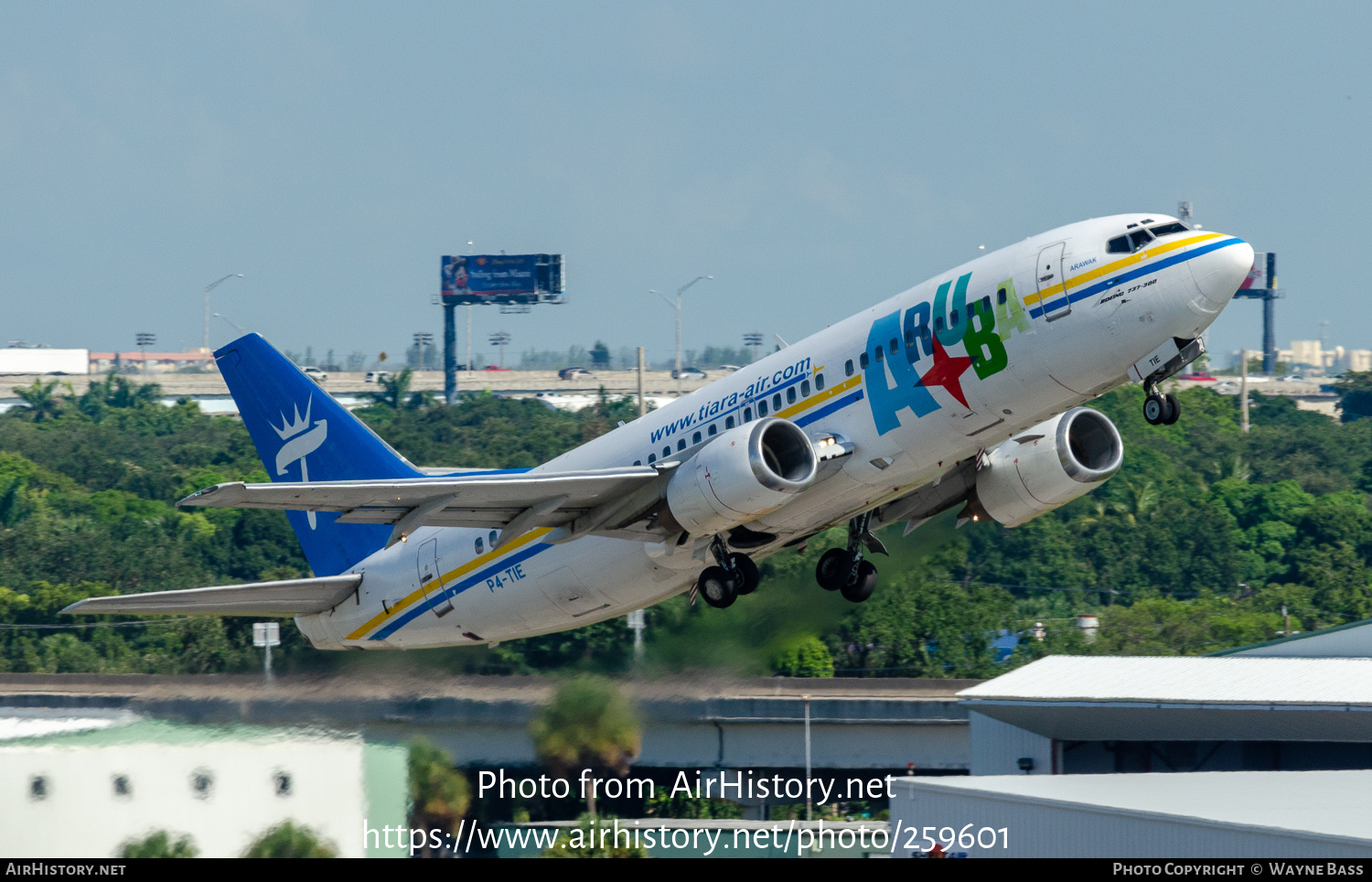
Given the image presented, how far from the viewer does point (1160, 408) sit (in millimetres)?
28141

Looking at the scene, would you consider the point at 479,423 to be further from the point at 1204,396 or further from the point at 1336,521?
the point at 1336,521

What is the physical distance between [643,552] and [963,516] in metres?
6.60

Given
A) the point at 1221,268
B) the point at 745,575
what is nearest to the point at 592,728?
the point at 745,575

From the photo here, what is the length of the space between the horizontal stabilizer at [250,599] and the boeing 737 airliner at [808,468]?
2.0 inches

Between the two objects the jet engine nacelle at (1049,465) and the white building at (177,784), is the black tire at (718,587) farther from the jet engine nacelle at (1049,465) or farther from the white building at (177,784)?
the white building at (177,784)

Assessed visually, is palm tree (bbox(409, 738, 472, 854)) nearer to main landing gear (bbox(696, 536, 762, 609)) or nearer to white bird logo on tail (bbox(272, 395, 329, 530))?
main landing gear (bbox(696, 536, 762, 609))

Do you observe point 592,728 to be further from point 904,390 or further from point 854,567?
point 904,390

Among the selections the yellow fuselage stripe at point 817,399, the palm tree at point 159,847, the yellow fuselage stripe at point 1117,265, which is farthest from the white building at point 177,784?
the yellow fuselage stripe at point 1117,265

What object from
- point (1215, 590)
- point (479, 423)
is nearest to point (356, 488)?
point (1215, 590)

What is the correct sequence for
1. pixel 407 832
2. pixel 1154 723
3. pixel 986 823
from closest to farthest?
pixel 407 832 < pixel 986 823 < pixel 1154 723

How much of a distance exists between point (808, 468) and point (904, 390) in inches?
82.4

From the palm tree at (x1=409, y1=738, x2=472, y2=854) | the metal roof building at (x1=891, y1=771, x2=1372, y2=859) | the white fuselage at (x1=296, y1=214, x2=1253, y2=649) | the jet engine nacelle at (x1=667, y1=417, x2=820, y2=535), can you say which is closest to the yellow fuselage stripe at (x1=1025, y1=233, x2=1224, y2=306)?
the white fuselage at (x1=296, y1=214, x2=1253, y2=649)

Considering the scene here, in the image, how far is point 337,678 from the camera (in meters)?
34.2

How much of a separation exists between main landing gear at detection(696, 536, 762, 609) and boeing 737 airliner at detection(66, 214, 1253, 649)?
0.04m
